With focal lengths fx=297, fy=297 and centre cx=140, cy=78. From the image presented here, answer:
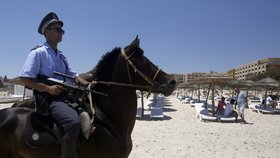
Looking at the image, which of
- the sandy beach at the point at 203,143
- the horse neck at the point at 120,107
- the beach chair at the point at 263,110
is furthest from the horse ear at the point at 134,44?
the beach chair at the point at 263,110

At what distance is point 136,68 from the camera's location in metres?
3.80

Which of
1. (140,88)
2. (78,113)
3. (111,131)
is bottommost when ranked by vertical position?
(111,131)

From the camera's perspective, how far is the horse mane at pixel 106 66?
3918mm

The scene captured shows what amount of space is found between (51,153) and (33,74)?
950mm

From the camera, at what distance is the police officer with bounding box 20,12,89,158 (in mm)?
3311

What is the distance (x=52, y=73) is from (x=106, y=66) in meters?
0.71

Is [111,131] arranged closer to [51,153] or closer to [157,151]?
[51,153]

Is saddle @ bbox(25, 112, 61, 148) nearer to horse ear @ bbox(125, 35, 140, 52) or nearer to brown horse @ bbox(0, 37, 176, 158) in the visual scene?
brown horse @ bbox(0, 37, 176, 158)

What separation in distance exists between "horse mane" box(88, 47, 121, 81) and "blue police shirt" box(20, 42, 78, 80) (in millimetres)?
465

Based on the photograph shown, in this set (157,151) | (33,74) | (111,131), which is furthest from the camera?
(157,151)

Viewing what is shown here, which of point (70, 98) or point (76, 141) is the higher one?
point (70, 98)

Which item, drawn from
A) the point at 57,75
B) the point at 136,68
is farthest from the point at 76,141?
the point at 136,68

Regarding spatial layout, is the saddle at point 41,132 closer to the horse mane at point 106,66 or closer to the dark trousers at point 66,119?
the dark trousers at point 66,119

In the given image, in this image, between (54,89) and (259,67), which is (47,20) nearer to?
(54,89)
